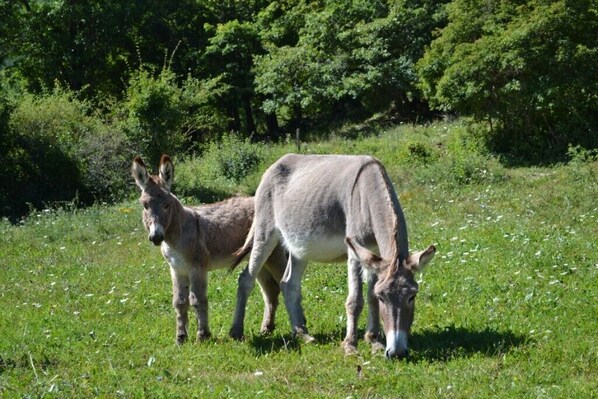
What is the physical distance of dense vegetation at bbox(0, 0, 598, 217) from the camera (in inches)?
1018

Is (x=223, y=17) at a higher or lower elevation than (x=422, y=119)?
higher

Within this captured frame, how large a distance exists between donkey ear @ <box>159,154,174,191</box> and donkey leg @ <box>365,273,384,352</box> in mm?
2808

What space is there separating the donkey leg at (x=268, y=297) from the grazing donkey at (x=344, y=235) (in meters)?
0.36

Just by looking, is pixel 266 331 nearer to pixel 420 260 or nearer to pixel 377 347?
pixel 377 347

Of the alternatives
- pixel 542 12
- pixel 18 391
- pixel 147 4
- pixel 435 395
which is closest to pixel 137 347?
pixel 18 391

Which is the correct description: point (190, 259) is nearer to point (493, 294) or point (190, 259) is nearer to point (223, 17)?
point (493, 294)

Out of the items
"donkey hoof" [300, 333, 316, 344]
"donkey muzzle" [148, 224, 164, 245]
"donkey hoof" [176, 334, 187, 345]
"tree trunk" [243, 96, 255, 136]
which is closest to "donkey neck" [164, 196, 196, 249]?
"donkey muzzle" [148, 224, 164, 245]

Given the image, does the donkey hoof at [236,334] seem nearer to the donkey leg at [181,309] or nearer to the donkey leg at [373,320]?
the donkey leg at [181,309]

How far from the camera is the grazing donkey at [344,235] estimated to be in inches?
311

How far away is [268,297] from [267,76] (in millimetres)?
29274

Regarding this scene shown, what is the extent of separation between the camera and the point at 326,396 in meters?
7.02

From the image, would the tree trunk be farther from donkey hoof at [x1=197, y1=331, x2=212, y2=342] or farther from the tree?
donkey hoof at [x1=197, y1=331, x2=212, y2=342]

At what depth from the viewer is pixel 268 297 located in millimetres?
10359

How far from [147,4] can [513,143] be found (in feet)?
76.7
